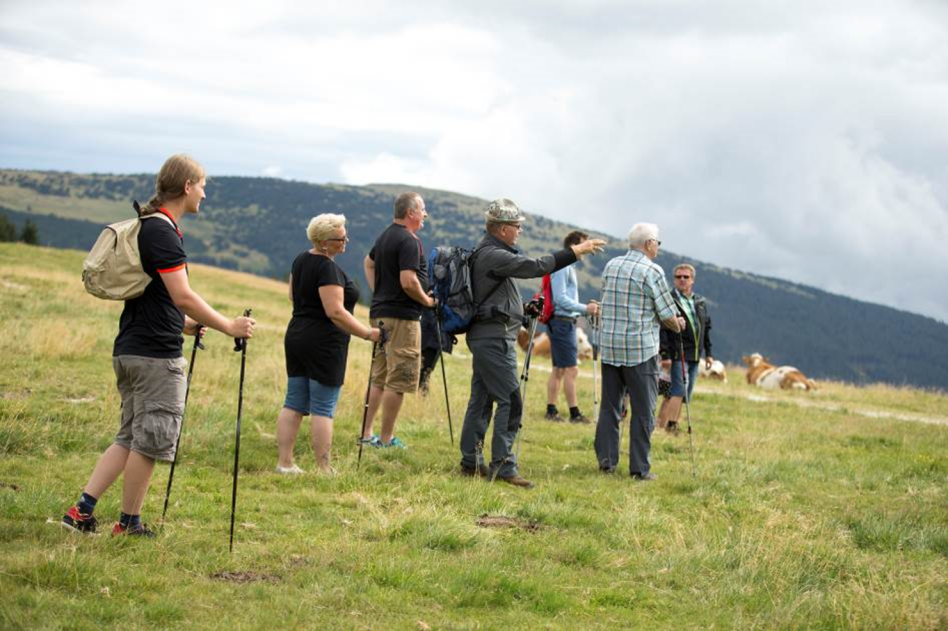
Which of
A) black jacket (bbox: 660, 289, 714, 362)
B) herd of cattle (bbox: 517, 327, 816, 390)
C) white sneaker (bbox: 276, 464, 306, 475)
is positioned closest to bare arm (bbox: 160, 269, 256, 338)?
white sneaker (bbox: 276, 464, 306, 475)

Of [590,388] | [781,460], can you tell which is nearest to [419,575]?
[781,460]

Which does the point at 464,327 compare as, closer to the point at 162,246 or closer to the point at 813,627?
the point at 162,246

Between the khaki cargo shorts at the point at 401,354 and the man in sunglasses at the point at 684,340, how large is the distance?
11.9 ft

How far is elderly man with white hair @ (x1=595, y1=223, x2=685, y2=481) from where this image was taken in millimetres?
8953

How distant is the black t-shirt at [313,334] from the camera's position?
7656 mm

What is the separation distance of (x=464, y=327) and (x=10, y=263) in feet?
112

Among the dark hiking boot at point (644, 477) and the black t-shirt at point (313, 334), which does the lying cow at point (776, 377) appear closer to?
the dark hiking boot at point (644, 477)

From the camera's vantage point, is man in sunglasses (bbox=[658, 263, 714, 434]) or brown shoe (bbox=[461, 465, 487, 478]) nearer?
brown shoe (bbox=[461, 465, 487, 478])

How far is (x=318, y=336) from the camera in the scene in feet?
25.2

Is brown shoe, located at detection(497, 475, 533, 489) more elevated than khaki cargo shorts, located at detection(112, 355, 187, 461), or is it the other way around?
khaki cargo shorts, located at detection(112, 355, 187, 461)

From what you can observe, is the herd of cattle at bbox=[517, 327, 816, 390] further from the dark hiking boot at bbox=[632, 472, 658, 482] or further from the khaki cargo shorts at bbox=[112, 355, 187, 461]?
the khaki cargo shorts at bbox=[112, 355, 187, 461]

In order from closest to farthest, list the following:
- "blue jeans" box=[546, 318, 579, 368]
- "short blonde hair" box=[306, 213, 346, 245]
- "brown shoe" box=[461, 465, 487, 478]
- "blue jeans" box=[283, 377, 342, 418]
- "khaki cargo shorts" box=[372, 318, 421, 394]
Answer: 1. "short blonde hair" box=[306, 213, 346, 245]
2. "blue jeans" box=[283, 377, 342, 418]
3. "brown shoe" box=[461, 465, 487, 478]
4. "khaki cargo shorts" box=[372, 318, 421, 394]
5. "blue jeans" box=[546, 318, 579, 368]

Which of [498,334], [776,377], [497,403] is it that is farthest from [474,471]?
[776,377]

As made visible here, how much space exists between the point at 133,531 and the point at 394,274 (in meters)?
4.06
